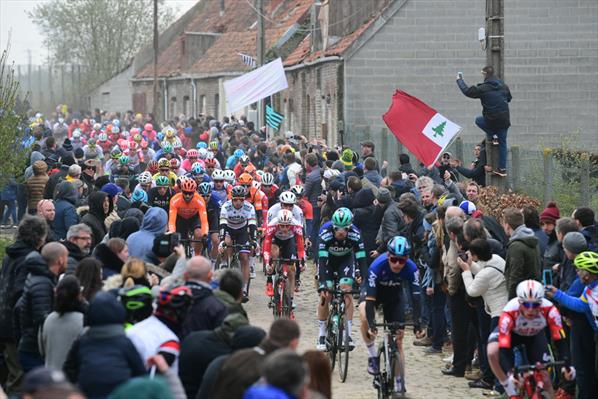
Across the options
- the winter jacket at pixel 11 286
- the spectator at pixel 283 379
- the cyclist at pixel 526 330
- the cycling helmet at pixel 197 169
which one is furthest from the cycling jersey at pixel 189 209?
the spectator at pixel 283 379

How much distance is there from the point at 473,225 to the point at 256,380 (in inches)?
238

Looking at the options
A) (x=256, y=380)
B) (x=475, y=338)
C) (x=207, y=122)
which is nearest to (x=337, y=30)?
(x=207, y=122)

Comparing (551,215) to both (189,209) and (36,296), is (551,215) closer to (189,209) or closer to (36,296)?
(36,296)

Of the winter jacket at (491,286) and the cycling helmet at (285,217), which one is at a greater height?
the cycling helmet at (285,217)

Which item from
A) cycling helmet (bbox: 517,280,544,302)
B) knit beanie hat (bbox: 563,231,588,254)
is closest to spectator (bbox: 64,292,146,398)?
cycling helmet (bbox: 517,280,544,302)

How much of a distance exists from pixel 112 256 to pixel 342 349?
346 centimetres

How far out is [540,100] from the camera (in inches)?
1478

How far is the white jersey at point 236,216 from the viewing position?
1961 cm

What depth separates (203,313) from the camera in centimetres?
1037

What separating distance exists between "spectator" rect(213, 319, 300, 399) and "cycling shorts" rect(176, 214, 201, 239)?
10573mm

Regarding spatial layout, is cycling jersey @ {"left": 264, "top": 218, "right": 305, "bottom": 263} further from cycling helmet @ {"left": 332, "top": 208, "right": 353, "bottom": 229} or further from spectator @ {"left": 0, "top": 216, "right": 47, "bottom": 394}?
spectator @ {"left": 0, "top": 216, "right": 47, "bottom": 394}

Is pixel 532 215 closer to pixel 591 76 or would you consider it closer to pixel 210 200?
pixel 210 200

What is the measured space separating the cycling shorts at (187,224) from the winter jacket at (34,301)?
26.5 feet

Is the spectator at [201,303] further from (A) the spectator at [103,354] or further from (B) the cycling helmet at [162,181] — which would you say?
(B) the cycling helmet at [162,181]
